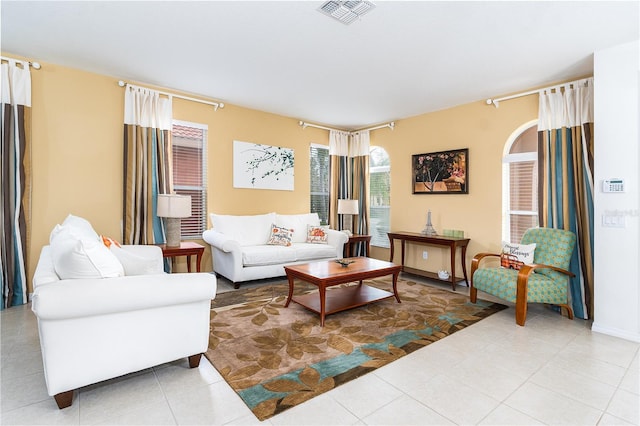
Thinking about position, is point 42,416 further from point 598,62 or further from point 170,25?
point 598,62

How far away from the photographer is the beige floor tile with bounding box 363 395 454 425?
1.70 metres

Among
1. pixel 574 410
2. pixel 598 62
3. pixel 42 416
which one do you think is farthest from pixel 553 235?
pixel 42 416

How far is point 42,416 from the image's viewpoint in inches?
67.7

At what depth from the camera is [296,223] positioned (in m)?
5.34

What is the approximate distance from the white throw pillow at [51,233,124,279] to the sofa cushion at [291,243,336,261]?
284cm

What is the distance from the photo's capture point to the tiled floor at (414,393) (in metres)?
1.73

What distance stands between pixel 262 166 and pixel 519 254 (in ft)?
12.5

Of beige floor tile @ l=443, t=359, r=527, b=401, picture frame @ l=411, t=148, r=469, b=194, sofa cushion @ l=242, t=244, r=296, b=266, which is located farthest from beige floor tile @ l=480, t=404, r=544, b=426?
picture frame @ l=411, t=148, r=469, b=194

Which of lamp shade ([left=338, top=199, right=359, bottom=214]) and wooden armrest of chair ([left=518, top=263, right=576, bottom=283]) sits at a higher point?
lamp shade ([left=338, top=199, right=359, bottom=214])

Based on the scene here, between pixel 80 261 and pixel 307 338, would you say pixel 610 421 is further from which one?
pixel 80 261

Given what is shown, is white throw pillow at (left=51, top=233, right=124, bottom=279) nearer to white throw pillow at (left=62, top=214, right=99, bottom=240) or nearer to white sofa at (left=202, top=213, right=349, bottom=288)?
white throw pillow at (left=62, top=214, right=99, bottom=240)

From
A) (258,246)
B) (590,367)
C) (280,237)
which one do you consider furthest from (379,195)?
(590,367)

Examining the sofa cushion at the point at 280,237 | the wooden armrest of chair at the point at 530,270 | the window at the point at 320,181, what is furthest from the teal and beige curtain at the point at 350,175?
the wooden armrest of chair at the point at 530,270

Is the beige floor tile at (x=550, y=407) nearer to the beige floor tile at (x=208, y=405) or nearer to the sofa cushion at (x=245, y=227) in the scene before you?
the beige floor tile at (x=208, y=405)
